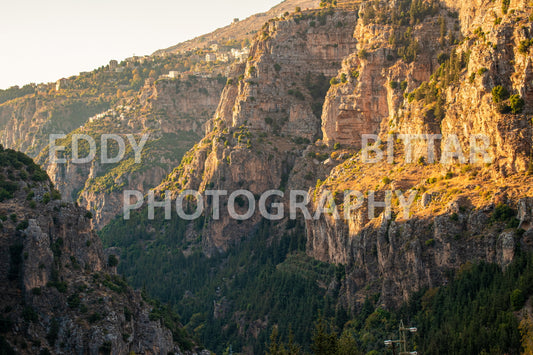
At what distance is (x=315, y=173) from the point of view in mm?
180125

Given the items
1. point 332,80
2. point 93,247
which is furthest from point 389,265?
point 332,80

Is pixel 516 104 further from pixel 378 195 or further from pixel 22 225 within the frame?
pixel 22 225

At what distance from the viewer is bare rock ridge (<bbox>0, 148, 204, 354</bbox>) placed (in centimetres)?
11462

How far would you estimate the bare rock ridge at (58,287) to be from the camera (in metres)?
115

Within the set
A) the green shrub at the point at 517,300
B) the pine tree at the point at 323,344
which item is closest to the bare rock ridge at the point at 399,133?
the green shrub at the point at 517,300

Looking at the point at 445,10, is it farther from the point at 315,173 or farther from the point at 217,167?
the point at 217,167

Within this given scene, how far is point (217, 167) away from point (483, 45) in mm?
73526

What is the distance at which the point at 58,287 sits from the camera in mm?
119250

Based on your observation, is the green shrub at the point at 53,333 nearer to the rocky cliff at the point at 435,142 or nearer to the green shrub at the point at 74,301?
the green shrub at the point at 74,301

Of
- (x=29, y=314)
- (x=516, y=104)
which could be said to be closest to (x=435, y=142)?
(x=516, y=104)

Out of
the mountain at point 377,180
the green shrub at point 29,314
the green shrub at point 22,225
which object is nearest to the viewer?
the green shrub at point 29,314

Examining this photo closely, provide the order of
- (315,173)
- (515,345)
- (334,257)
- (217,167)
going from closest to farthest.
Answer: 1. (515,345)
2. (334,257)
3. (315,173)
4. (217,167)

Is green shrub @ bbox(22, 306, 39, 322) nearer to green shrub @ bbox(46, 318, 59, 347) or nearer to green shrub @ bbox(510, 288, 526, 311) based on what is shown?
green shrub @ bbox(46, 318, 59, 347)

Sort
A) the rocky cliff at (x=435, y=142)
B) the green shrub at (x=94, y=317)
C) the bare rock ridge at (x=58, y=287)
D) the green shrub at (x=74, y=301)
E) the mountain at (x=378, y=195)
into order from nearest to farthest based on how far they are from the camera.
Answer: the bare rock ridge at (x=58, y=287) < the green shrub at (x=94, y=317) < the green shrub at (x=74, y=301) < the mountain at (x=378, y=195) < the rocky cliff at (x=435, y=142)
